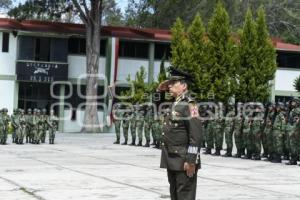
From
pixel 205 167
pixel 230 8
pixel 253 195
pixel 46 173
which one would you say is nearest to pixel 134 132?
pixel 205 167

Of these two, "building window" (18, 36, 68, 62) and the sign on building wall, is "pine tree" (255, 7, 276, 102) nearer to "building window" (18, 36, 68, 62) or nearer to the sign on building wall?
the sign on building wall

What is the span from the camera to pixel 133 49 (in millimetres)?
42219

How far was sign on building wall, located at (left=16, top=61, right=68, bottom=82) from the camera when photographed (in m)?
39.3

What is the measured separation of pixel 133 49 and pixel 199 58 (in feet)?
26.4

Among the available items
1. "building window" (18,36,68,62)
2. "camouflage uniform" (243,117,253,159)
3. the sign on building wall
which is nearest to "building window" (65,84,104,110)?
the sign on building wall

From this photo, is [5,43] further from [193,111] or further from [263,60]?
[193,111]

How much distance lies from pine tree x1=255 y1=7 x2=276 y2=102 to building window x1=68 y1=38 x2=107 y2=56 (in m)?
11.4

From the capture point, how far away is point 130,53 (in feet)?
139

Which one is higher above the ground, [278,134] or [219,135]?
[278,134]

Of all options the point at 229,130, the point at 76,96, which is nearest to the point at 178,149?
the point at 229,130

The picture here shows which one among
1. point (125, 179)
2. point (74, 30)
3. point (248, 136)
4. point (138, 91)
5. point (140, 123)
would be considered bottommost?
point (125, 179)

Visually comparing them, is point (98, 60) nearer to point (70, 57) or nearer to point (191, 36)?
point (70, 57)

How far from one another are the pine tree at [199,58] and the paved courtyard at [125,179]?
52.5ft

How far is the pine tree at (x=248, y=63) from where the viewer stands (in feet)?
112
